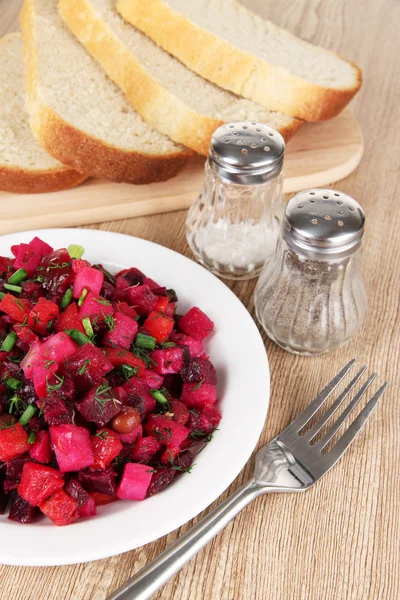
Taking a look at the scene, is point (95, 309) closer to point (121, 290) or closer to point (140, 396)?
point (121, 290)

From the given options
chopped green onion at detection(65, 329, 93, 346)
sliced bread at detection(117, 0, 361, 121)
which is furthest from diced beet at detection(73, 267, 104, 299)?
sliced bread at detection(117, 0, 361, 121)

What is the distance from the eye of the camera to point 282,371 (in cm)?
258

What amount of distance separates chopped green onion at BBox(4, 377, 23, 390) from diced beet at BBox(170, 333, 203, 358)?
585mm

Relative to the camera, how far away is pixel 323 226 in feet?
7.27

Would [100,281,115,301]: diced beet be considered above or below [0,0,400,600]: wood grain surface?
above

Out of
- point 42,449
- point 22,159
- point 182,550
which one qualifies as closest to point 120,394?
point 42,449

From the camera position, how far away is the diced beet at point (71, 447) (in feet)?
6.04

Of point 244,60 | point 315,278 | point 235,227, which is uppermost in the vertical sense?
point 244,60

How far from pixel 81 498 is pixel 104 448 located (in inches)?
6.1

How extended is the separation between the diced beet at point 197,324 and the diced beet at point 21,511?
861mm

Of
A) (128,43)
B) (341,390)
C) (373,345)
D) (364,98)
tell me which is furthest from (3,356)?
(364,98)

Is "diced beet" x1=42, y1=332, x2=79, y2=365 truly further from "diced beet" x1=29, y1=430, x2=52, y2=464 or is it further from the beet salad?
"diced beet" x1=29, y1=430, x2=52, y2=464

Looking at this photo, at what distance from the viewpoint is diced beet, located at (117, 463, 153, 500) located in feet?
6.23

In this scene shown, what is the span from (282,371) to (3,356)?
1100 millimetres
